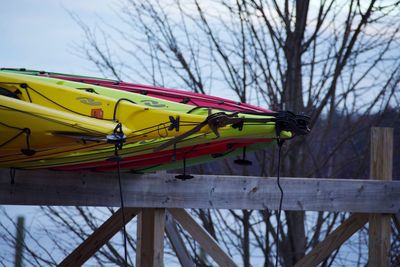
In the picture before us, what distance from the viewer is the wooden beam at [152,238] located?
13.8 ft

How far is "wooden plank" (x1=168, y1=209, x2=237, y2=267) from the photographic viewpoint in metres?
4.54

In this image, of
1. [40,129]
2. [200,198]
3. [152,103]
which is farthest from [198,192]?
[40,129]

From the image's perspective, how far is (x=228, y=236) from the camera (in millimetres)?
7809

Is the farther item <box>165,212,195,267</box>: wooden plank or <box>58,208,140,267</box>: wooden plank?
<box>165,212,195,267</box>: wooden plank

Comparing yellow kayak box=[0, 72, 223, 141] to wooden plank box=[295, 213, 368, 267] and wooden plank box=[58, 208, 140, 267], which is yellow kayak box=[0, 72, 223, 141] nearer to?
wooden plank box=[58, 208, 140, 267]

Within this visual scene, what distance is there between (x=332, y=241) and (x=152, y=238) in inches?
49.4

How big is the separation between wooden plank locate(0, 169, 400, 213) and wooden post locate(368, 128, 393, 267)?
9cm

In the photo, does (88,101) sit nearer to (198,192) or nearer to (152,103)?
(152,103)

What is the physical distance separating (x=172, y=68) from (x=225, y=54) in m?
0.50

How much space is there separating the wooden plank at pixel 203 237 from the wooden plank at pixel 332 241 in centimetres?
56

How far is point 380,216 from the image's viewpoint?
16.1 feet

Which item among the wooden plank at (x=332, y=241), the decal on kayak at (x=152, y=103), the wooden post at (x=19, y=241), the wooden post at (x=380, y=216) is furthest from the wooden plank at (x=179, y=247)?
the wooden post at (x=19, y=241)

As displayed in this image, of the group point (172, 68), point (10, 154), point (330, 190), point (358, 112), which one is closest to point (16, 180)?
point (10, 154)

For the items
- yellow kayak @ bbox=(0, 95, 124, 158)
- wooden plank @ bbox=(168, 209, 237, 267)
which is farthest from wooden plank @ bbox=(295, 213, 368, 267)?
yellow kayak @ bbox=(0, 95, 124, 158)
